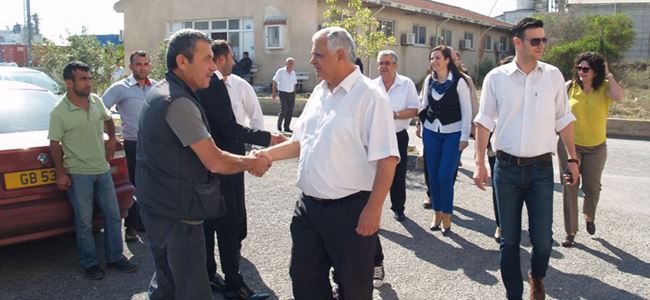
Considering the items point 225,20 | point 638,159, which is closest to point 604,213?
point 638,159

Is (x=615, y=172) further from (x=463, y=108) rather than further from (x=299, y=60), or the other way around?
(x=299, y=60)

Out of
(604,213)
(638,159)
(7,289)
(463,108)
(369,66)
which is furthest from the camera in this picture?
(369,66)

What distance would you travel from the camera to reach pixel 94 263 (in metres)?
4.53

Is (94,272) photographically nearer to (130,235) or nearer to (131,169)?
(130,235)

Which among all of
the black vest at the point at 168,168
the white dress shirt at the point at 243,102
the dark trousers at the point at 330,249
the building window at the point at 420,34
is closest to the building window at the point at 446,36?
the building window at the point at 420,34

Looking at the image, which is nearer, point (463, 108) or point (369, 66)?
point (463, 108)

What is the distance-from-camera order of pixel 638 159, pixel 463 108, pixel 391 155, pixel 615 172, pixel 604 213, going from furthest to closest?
1. pixel 638 159
2. pixel 615 172
3. pixel 604 213
4. pixel 463 108
5. pixel 391 155

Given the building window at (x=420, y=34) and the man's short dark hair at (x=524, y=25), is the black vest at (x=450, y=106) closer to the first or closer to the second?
the man's short dark hair at (x=524, y=25)

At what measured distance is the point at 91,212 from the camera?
4.54 m

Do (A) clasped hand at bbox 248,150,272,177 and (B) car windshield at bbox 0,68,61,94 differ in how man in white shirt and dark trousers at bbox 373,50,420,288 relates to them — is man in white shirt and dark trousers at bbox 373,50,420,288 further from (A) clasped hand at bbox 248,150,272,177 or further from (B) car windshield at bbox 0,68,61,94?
(B) car windshield at bbox 0,68,61,94

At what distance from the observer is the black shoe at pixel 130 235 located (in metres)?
5.45

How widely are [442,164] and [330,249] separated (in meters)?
2.89

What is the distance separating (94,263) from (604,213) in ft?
18.1

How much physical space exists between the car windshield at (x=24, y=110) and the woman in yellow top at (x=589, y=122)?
16.4ft
